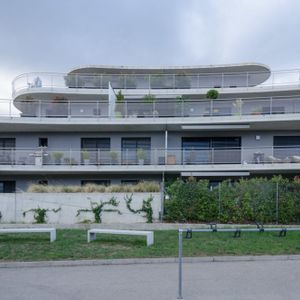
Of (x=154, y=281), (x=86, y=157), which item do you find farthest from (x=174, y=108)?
(x=154, y=281)

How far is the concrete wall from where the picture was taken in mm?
19188

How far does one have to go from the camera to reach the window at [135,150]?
25.2 metres

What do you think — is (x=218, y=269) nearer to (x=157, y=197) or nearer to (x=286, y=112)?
(x=157, y=197)

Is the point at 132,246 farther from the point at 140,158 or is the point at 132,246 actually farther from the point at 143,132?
the point at 143,132

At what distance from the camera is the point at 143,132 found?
92.5 ft

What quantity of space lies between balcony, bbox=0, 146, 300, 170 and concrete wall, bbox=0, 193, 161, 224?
555cm

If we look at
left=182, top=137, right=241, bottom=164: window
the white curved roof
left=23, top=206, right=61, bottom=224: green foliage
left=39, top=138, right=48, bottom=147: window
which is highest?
the white curved roof

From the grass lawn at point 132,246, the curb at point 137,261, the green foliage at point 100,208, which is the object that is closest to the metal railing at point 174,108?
the green foliage at point 100,208

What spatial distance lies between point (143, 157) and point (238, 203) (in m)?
8.42

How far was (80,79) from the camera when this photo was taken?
30.1 metres

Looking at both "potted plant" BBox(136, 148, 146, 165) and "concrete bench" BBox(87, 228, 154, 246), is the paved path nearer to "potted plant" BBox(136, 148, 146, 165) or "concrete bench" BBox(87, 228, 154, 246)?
"concrete bench" BBox(87, 228, 154, 246)

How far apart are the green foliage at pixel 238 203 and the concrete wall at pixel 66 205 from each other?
51.8 inches

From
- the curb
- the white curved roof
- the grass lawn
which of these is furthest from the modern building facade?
the curb

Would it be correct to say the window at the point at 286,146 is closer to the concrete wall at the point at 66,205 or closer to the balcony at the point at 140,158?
the balcony at the point at 140,158
